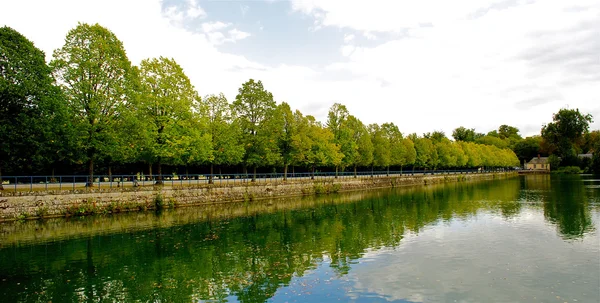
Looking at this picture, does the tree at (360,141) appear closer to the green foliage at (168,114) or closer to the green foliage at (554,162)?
the green foliage at (168,114)

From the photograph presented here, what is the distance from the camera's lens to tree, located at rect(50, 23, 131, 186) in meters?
35.5

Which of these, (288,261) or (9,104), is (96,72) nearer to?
(9,104)

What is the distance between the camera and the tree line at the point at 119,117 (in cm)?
3203

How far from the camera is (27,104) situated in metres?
32.3

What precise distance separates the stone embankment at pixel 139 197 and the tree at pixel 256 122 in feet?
13.8

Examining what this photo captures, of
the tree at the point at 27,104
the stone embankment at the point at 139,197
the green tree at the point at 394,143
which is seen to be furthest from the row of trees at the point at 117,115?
the green tree at the point at 394,143

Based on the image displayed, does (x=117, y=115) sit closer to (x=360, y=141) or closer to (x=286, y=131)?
(x=286, y=131)

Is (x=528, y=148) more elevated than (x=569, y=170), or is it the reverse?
(x=528, y=148)

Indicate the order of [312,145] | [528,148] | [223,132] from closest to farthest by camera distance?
1. [223,132]
2. [312,145]
3. [528,148]

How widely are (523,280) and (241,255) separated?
13.2 meters

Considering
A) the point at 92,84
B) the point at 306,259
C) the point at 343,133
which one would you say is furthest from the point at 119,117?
the point at 343,133

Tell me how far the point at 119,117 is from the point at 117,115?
13.1 inches

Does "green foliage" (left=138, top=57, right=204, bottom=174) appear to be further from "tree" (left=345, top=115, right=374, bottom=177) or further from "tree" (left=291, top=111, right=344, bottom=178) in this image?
"tree" (left=345, top=115, right=374, bottom=177)

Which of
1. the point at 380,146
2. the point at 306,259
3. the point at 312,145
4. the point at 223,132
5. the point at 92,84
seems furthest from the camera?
the point at 380,146
